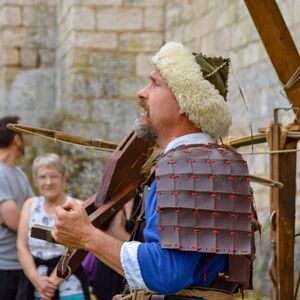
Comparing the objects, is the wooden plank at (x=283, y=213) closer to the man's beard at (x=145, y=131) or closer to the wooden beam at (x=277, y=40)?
the wooden beam at (x=277, y=40)

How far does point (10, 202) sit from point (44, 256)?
1.30 ft

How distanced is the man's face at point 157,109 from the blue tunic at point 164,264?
28cm

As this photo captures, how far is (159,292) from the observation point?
10.6ft

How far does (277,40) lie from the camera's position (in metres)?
4.35

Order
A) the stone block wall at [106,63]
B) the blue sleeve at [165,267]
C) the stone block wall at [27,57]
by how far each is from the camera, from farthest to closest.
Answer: the stone block wall at [27,57]
the stone block wall at [106,63]
the blue sleeve at [165,267]

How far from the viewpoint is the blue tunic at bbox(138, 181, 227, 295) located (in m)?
3.15

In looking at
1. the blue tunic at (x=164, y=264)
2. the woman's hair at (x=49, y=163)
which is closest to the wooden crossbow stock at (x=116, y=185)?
the blue tunic at (x=164, y=264)

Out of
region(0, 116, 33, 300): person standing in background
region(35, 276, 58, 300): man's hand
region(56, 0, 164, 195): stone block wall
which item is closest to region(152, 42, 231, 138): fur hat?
region(35, 276, 58, 300): man's hand

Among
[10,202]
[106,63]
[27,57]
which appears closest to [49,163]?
[10,202]

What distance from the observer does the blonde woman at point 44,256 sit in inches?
223

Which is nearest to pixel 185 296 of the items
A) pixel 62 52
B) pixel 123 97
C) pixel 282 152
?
pixel 282 152

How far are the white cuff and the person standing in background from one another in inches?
106

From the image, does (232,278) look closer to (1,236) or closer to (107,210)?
(107,210)

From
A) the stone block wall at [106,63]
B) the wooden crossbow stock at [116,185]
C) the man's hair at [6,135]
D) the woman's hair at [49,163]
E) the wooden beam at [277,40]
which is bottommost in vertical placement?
the wooden crossbow stock at [116,185]
